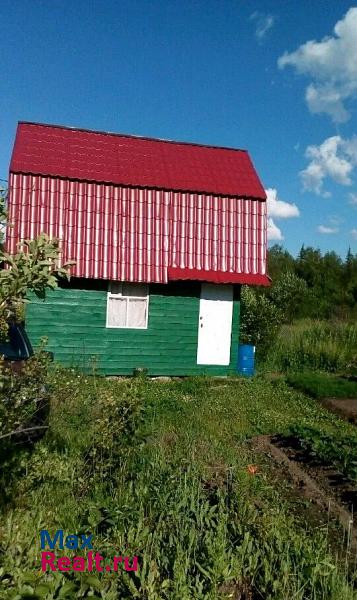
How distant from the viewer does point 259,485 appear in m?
5.29

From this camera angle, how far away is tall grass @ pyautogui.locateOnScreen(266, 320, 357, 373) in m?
14.4

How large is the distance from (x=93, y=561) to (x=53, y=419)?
314 cm

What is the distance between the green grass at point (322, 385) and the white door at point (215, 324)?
1.77 meters

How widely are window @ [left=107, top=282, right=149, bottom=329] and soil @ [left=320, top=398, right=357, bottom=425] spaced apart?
4.56 metres

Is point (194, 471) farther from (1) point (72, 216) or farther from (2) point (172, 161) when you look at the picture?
(2) point (172, 161)

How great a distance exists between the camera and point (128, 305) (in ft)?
40.9

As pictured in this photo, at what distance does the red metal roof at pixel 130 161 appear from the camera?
12.5 metres

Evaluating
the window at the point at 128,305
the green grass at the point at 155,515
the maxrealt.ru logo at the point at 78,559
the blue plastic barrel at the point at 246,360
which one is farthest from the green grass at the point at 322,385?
the maxrealt.ru logo at the point at 78,559

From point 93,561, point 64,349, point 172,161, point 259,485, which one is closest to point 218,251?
point 172,161

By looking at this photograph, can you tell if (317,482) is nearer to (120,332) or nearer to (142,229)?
(120,332)

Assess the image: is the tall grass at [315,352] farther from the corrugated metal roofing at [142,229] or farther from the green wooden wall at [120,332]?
the corrugated metal roofing at [142,229]

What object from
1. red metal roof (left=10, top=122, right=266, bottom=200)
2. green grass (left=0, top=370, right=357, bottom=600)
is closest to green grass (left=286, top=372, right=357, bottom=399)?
green grass (left=0, top=370, right=357, bottom=600)

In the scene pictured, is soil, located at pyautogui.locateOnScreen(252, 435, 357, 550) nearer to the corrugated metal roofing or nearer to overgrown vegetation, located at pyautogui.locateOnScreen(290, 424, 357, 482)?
overgrown vegetation, located at pyautogui.locateOnScreen(290, 424, 357, 482)

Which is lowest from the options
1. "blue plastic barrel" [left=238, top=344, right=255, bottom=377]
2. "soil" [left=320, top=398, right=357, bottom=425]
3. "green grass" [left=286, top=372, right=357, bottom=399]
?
"soil" [left=320, top=398, right=357, bottom=425]
